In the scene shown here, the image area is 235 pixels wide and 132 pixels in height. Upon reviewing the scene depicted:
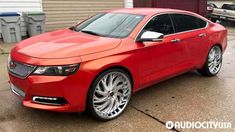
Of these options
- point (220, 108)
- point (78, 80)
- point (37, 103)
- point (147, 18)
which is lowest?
point (220, 108)

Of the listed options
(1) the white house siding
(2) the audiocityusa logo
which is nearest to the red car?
(2) the audiocityusa logo

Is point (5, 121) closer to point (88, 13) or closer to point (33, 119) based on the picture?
point (33, 119)

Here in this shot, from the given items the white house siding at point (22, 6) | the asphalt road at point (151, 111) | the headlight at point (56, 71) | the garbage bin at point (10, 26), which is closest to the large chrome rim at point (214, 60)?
the asphalt road at point (151, 111)

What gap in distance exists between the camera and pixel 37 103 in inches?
136

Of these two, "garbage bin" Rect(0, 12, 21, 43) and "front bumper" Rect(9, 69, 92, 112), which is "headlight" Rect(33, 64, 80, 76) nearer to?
"front bumper" Rect(9, 69, 92, 112)

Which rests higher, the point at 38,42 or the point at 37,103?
the point at 38,42

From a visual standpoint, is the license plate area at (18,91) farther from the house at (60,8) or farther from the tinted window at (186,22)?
the house at (60,8)

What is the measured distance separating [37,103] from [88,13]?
8.28 m

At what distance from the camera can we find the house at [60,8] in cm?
927

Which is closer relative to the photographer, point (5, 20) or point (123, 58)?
point (123, 58)

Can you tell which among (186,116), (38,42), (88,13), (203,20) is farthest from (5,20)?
(186,116)

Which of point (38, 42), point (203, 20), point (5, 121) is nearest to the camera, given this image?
point (5, 121)

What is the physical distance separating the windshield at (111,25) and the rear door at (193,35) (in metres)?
0.90

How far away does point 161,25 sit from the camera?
15.5 ft
